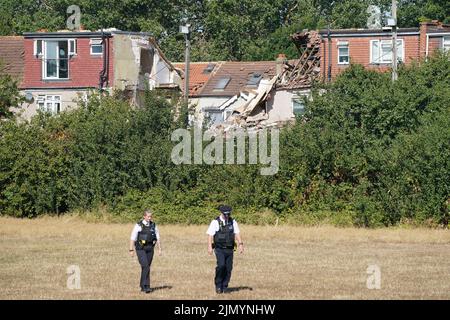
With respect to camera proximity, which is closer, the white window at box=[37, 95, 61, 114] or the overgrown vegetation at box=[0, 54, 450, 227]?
the overgrown vegetation at box=[0, 54, 450, 227]

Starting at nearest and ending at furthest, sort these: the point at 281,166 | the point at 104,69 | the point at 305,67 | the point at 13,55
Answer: the point at 281,166 < the point at 104,69 < the point at 305,67 < the point at 13,55

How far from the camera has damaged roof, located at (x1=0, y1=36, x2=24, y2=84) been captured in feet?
232

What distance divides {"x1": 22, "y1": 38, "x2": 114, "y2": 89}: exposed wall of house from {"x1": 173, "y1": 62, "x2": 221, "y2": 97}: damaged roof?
1208cm

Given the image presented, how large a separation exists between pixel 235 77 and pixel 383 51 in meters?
14.5

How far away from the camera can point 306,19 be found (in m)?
96.8

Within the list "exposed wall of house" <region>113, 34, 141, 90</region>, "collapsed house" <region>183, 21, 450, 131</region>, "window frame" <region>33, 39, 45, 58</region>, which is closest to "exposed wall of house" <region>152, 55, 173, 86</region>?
"exposed wall of house" <region>113, 34, 141, 90</region>

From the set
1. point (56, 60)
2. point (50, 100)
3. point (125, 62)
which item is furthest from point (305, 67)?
point (50, 100)

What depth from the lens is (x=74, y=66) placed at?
67.6m

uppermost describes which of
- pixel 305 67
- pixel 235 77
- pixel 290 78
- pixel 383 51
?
pixel 383 51

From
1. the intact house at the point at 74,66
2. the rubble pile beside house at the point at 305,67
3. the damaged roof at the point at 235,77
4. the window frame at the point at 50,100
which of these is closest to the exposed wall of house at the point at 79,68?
the intact house at the point at 74,66

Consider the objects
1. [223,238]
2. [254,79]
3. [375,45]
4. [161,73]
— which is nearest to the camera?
[223,238]

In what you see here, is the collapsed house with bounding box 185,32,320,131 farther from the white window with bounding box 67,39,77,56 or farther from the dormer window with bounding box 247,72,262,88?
the white window with bounding box 67,39,77,56

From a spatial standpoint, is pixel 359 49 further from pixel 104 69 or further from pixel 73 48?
pixel 73 48

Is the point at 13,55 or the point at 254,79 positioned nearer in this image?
the point at 13,55
